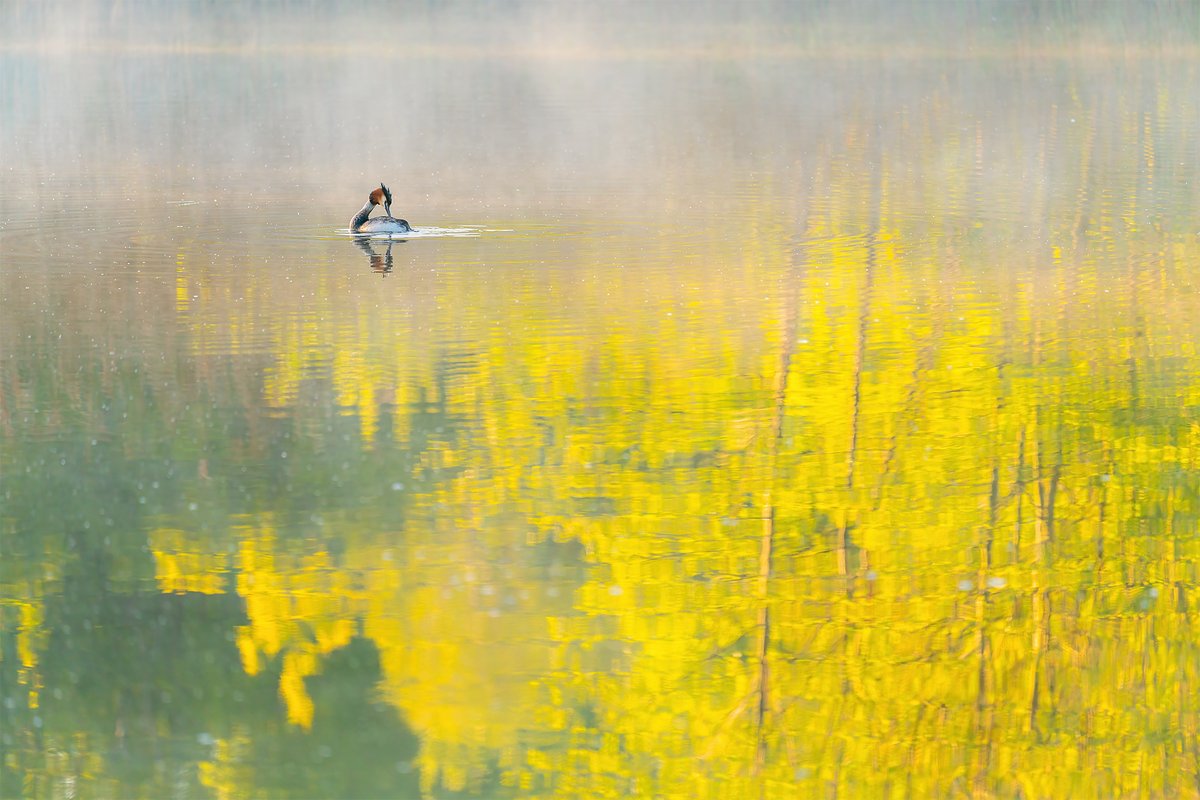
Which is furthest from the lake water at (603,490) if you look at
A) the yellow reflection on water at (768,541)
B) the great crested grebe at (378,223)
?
the great crested grebe at (378,223)

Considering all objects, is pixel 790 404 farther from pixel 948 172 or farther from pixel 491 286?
pixel 948 172

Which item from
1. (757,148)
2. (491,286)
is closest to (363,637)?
(491,286)

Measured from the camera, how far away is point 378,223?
18.6 metres

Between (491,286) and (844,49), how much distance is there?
5359 cm

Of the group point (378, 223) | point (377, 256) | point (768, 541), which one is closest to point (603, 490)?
point (768, 541)

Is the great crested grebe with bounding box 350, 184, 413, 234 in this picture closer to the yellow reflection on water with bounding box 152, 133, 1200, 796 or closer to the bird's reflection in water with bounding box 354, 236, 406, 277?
the bird's reflection in water with bounding box 354, 236, 406, 277

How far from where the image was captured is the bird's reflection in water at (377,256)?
55.0 feet

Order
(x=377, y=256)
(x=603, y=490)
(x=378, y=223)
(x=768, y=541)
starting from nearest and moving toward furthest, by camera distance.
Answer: (x=768, y=541) → (x=603, y=490) → (x=377, y=256) → (x=378, y=223)

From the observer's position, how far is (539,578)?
880 cm

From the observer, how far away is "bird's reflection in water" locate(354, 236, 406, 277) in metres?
16.8

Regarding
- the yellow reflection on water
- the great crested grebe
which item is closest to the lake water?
the yellow reflection on water

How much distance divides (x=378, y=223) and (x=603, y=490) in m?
9.03

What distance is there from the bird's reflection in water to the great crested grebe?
11 centimetres

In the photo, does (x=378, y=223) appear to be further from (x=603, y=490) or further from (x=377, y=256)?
(x=603, y=490)
